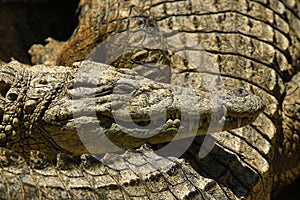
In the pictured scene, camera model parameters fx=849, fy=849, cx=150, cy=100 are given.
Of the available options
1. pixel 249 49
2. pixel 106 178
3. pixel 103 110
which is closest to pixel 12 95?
pixel 103 110

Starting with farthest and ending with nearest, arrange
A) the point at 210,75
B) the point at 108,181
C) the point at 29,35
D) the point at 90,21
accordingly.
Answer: the point at 29,35 < the point at 90,21 < the point at 210,75 < the point at 108,181

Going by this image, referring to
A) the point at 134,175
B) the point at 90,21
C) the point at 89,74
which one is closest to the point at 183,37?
the point at 90,21

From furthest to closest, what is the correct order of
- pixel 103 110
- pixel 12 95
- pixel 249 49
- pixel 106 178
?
1. pixel 249 49
2. pixel 12 95
3. pixel 103 110
4. pixel 106 178

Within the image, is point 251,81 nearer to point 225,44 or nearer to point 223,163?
point 225,44

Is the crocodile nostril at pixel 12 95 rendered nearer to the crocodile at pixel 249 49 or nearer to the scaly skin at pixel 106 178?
the scaly skin at pixel 106 178

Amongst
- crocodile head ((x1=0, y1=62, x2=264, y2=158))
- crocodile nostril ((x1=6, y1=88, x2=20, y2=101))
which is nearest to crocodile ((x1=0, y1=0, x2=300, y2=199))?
crocodile head ((x1=0, y1=62, x2=264, y2=158))

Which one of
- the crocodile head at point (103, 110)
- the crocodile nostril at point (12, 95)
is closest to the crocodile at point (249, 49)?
the crocodile head at point (103, 110)

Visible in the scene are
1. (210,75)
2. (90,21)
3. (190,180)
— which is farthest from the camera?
(90,21)

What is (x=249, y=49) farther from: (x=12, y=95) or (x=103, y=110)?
(x=12, y=95)
